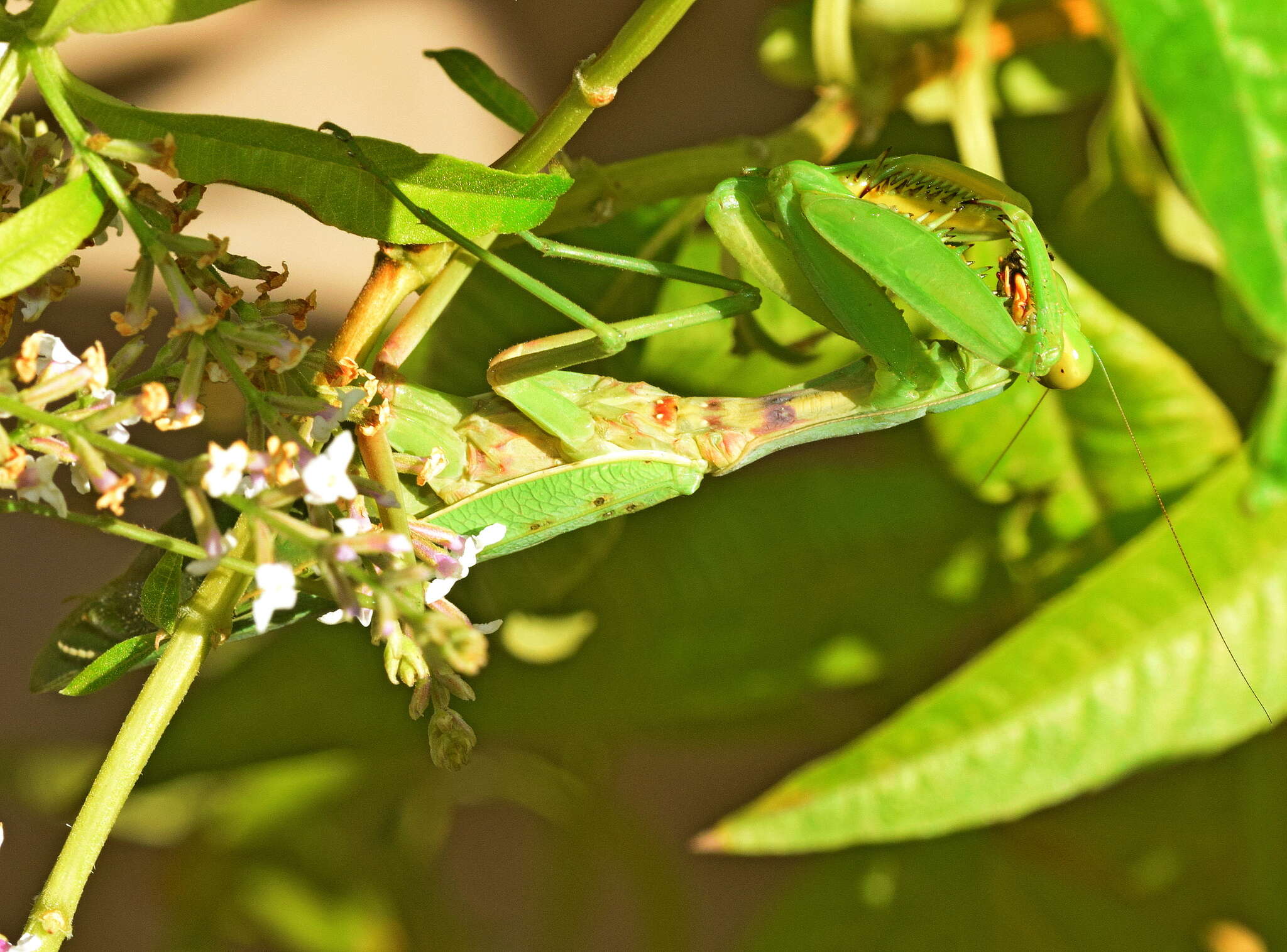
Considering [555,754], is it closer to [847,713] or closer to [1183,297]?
[847,713]

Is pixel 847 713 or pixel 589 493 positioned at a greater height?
pixel 589 493

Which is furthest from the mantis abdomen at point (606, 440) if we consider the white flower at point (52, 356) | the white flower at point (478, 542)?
the white flower at point (52, 356)

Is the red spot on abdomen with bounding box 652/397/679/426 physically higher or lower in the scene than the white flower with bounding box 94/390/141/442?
lower

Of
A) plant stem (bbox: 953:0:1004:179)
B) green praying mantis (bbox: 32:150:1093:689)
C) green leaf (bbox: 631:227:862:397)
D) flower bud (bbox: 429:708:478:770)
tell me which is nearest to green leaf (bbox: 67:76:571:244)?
green praying mantis (bbox: 32:150:1093:689)

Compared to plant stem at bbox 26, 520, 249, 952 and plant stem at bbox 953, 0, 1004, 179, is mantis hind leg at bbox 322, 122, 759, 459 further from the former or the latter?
plant stem at bbox 953, 0, 1004, 179

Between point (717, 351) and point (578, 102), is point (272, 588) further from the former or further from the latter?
point (717, 351)

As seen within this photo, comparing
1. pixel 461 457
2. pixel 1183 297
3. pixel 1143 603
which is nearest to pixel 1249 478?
pixel 1143 603

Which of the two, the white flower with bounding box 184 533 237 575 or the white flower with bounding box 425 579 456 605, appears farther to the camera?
the white flower with bounding box 425 579 456 605
